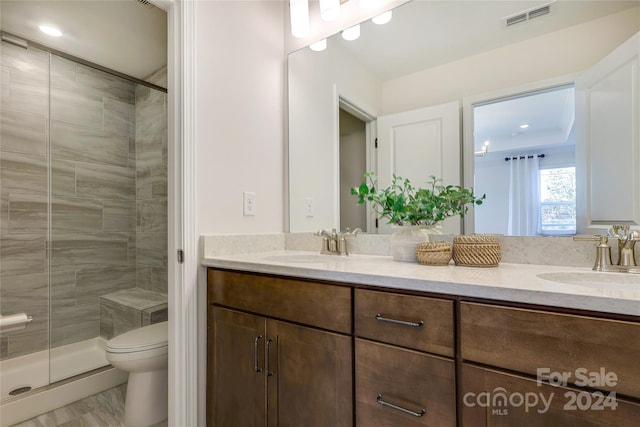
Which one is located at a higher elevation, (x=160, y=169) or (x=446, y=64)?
(x=446, y=64)

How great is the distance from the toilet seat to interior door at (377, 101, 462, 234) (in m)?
1.29

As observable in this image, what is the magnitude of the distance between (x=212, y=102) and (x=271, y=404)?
1323mm

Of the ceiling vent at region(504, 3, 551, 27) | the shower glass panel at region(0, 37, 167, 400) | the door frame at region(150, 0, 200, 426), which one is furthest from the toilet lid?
the ceiling vent at region(504, 3, 551, 27)

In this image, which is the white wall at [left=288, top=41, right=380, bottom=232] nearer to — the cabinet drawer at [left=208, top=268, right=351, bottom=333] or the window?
the cabinet drawer at [left=208, top=268, right=351, bottom=333]

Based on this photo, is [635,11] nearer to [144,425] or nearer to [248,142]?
[248,142]

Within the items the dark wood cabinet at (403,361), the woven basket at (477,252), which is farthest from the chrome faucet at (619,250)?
the dark wood cabinet at (403,361)

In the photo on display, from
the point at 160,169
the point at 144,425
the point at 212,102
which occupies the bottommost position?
the point at 144,425

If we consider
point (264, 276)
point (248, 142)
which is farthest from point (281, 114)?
point (264, 276)

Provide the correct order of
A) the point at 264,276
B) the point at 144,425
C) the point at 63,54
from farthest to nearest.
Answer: the point at 63,54
the point at 144,425
the point at 264,276

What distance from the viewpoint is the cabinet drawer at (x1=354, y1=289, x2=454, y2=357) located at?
769 millimetres

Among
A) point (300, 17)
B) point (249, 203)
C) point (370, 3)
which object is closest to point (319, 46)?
point (300, 17)

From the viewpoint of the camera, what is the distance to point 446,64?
1.37 meters

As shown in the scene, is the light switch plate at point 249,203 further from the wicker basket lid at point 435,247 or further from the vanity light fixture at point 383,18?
the vanity light fixture at point 383,18

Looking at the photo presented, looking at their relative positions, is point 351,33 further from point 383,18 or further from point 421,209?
point 421,209
